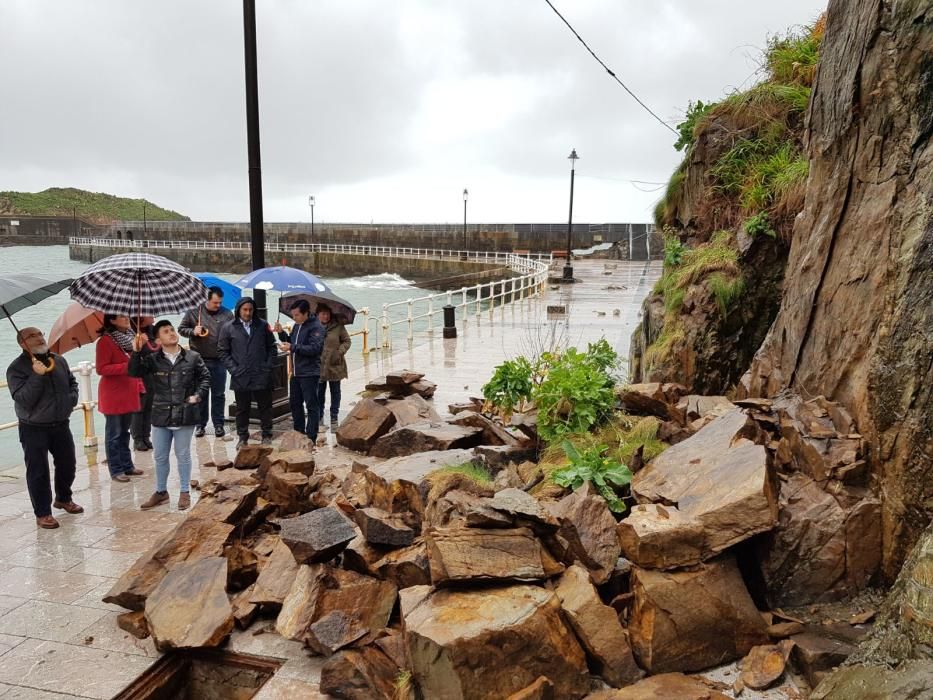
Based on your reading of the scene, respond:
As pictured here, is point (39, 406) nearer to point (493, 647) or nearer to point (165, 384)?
point (165, 384)

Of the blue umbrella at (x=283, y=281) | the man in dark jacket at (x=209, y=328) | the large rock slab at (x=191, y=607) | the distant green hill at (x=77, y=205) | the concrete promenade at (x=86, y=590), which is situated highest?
the distant green hill at (x=77, y=205)

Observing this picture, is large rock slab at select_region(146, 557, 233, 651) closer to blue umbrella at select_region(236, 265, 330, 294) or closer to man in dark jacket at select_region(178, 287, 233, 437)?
blue umbrella at select_region(236, 265, 330, 294)

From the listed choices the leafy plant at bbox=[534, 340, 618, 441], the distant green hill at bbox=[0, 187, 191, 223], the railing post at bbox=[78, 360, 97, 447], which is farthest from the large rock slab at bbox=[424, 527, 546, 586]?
the distant green hill at bbox=[0, 187, 191, 223]

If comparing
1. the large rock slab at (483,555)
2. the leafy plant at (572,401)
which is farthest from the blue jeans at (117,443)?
the large rock slab at (483,555)

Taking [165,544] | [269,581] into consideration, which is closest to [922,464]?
[269,581]

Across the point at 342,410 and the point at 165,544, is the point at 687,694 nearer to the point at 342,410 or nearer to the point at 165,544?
the point at 165,544

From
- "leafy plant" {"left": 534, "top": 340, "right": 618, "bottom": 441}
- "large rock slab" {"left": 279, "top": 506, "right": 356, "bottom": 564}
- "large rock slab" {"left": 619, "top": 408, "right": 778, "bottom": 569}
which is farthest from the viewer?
"leafy plant" {"left": 534, "top": 340, "right": 618, "bottom": 441}

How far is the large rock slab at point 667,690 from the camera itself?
10.3 ft

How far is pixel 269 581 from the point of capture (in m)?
4.34

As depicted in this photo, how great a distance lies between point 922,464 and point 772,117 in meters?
5.79

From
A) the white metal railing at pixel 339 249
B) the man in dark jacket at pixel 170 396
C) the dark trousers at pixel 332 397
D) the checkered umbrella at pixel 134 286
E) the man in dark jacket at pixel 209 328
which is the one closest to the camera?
the man in dark jacket at pixel 170 396

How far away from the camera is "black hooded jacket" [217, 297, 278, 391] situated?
7.45 m

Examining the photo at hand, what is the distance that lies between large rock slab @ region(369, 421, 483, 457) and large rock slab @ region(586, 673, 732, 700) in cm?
352

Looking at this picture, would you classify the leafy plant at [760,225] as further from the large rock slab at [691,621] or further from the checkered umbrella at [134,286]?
the checkered umbrella at [134,286]
